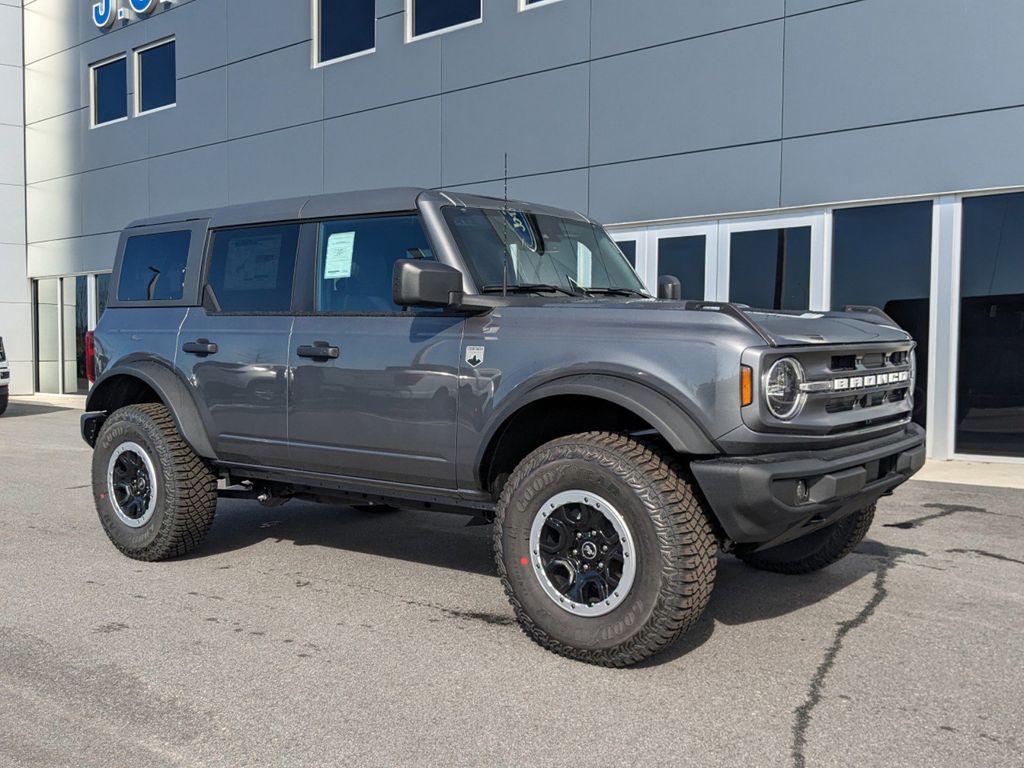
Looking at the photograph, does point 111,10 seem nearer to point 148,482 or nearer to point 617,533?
point 148,482

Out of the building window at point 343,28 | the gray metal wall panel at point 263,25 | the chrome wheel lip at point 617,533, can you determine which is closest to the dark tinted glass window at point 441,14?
the building window at point 343,28

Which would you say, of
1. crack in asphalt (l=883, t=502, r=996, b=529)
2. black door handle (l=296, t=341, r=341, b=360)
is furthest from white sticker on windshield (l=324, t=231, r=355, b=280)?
crack in asphalt (l=883, t=502, r=996, b=529)

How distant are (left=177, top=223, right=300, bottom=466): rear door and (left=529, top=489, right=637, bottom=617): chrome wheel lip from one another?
170 centimetres

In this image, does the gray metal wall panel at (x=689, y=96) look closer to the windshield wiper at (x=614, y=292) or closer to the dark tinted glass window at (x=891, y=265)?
the dark tinted glass window at (x=891, y=265)

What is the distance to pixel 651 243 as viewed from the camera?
12.2 m

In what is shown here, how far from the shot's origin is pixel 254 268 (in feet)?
17.7

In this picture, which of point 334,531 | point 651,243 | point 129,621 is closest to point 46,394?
point 651,243

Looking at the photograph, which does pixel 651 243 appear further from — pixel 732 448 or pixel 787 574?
pixel 732 448

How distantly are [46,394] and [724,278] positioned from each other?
698 inches

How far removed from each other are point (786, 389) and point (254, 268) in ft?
10.2

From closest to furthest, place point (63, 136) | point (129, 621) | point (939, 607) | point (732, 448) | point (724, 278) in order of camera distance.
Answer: point (732, 448)
point (129, 621)
point (939, 607)
point (724, 278)
point (63, 136)

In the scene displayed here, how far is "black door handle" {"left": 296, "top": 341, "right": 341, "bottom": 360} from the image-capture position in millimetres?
4809

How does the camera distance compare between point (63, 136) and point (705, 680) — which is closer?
point (705, 680)

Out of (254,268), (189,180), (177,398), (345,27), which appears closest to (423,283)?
(254,268)
